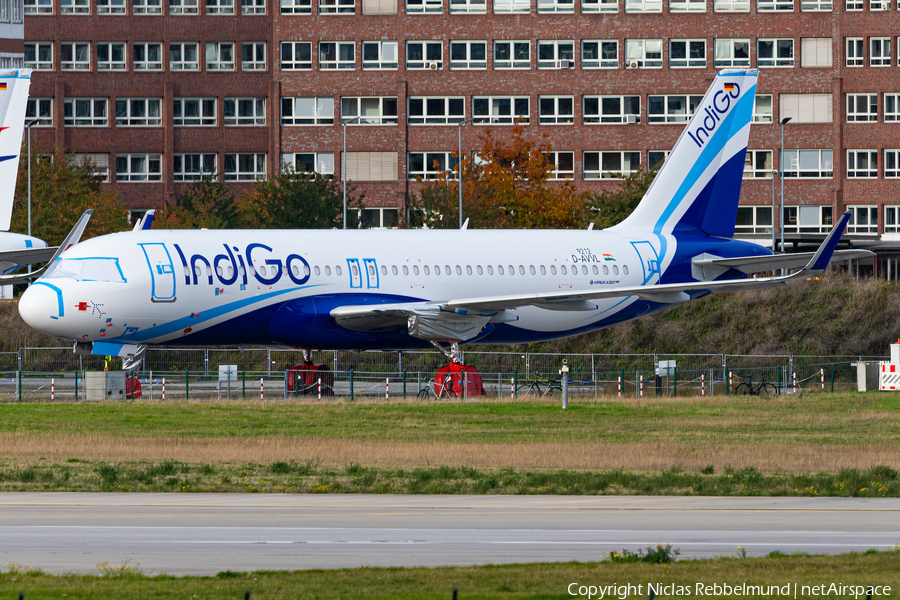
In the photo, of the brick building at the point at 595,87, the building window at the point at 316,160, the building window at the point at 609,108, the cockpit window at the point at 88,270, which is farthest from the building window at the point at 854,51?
the cockpit window at the point at 88,270

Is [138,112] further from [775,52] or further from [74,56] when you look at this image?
[775,52]

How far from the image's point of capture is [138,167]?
372ft

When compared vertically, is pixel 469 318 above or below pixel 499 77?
below

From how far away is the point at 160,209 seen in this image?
110 meters

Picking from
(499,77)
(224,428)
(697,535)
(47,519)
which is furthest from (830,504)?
(499,77)

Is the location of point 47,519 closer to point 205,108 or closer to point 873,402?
point 873,402

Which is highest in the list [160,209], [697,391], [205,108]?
[205,108]

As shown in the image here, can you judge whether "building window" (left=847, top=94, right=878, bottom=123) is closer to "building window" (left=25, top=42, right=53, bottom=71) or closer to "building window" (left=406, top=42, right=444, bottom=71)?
"building window" (left=406, top=42, right=444, bottom=71)

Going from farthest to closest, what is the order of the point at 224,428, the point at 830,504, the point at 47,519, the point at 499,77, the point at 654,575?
the point at 499,77 < the point at 224,428 < the point at 830,504 < the point at 47,519 < the point at 654,575

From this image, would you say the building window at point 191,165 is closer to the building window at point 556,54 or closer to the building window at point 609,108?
the building window at point 556,54

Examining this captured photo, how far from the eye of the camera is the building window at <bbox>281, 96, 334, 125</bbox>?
4323 inches

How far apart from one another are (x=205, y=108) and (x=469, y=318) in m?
73.6

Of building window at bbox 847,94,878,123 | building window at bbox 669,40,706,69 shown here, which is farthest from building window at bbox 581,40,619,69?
building window at bbox 847,94,878,123

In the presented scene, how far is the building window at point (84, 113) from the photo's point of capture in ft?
371
